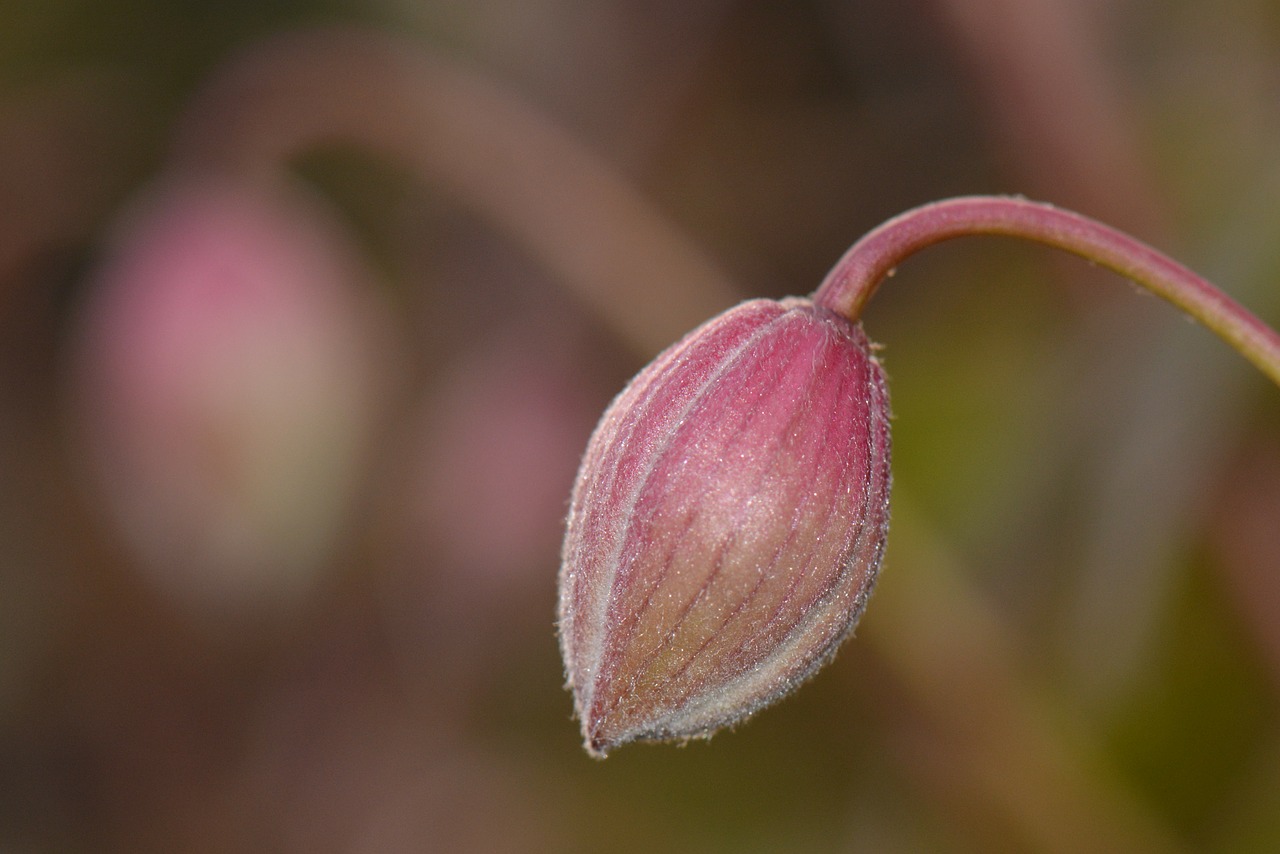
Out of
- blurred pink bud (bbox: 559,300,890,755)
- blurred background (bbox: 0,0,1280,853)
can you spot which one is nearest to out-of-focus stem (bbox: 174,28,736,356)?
blurred background (bbox: 0,0,1280,853)

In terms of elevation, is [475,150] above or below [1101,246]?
below

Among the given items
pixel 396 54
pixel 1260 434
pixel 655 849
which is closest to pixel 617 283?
pixel 396 54

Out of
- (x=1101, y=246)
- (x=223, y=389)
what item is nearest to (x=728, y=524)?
(x=1101, y=246)

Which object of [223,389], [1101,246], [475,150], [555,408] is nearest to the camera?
[1101,246]

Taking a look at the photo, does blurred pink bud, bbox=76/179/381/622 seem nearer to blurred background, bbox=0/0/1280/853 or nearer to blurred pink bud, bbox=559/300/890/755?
blurred background, bbox=0/0/1280/853

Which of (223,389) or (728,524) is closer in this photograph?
(728,524)

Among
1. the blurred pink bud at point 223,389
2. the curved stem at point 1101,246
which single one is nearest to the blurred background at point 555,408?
the blurred pink bud at point 223,389

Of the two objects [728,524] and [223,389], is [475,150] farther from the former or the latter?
[728,524]

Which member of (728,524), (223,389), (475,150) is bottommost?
(223,389)
